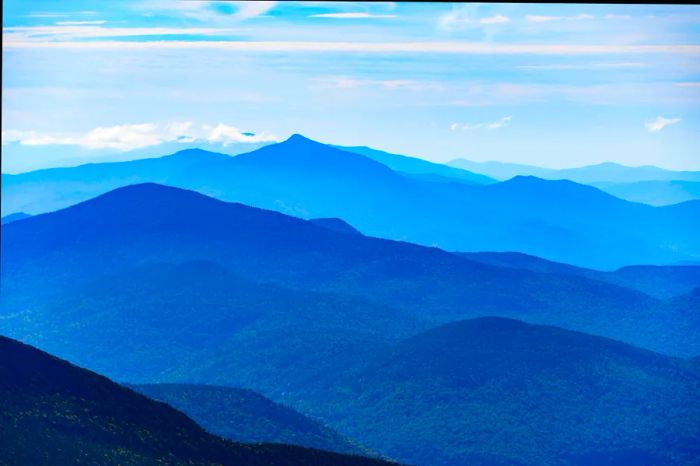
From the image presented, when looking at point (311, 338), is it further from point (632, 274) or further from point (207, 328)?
point (632, 274)

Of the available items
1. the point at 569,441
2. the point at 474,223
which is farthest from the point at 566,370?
the point at 474,223

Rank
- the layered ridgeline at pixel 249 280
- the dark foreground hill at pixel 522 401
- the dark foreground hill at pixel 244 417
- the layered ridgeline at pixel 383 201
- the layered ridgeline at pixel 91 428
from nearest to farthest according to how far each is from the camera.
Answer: the layered ridgeline at pixel 91 428 → the dark foreground hill at pixel 244 417 → the dark foreground hill at pixel 522 401 → the layered ridgeline at pixel 249 280 → the layered ridgeline at pixel 383 201

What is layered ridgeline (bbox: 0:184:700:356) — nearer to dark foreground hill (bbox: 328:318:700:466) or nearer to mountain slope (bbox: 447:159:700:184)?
dark foreground hill (bbox: 328:318:700:466)

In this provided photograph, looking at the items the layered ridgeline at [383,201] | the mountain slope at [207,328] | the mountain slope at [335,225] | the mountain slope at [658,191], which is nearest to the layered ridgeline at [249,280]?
the mountain slope at [207,328]

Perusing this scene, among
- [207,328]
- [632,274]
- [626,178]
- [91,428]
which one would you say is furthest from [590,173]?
[91,428]

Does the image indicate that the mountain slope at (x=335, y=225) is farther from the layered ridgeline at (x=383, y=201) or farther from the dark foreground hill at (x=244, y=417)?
the dark foreground hill at (x=244, y=417)

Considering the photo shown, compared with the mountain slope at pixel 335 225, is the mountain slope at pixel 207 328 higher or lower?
lower
